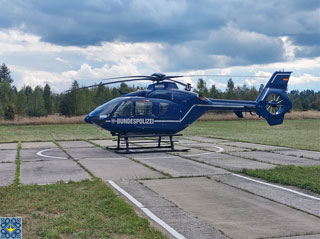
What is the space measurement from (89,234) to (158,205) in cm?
198

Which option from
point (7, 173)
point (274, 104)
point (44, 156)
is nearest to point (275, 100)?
point (274, 104)

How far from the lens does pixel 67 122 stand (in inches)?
1758

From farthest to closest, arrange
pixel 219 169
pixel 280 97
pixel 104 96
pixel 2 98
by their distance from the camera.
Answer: pixel 104 96 → pixel 2 98 → pixel 280 97 → pixel 219 169

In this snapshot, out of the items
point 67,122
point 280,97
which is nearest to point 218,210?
point 280,97

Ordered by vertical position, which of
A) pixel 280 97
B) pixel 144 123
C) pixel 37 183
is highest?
pixel 280 97

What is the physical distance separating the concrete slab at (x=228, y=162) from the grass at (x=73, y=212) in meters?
4.82

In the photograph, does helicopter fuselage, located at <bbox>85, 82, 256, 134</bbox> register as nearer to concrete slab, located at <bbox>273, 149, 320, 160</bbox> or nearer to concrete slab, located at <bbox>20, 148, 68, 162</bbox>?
concrete slab, located at <bbox>20, 148, 68, 162</bbox>

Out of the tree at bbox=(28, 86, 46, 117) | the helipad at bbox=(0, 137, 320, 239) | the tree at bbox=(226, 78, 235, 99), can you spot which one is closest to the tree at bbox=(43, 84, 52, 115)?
the tree at bbox=(28, 86, 46, 117)

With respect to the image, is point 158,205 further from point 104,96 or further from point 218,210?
point 104,96

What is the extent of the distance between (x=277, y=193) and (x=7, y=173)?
731cm

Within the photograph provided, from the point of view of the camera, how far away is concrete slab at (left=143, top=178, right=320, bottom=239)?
18.9ft

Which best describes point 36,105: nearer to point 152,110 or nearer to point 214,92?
point 214,92

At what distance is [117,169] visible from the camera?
11.6m
